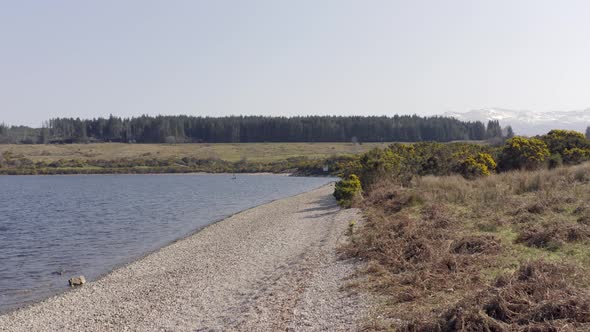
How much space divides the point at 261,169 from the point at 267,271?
10697 centimetres

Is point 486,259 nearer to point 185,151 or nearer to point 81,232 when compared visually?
point 81,232

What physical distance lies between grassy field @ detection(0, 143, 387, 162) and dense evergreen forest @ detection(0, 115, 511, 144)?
17.4m

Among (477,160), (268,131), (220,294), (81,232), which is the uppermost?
(268,131)

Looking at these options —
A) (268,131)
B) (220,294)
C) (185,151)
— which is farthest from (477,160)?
(268,131)

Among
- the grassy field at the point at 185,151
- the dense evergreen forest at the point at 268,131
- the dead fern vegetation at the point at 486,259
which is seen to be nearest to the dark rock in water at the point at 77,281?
the dead fern vegetation at the point at 486,259

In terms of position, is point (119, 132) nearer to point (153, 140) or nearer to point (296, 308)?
point (153, 140)

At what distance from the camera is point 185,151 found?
152000mm

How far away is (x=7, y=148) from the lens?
15038 cm

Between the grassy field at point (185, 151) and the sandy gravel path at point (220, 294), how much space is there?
113618 mm

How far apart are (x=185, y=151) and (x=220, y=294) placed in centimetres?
14095

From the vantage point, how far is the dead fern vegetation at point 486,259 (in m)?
8.47

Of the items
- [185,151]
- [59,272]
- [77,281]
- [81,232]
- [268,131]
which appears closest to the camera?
[77,281]

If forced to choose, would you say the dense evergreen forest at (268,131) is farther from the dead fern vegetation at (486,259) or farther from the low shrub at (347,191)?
the dead fern vegetation at (486,259)

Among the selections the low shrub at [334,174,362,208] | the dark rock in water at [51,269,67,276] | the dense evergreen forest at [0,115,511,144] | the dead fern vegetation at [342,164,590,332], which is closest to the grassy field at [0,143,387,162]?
the dense evergreen forest at [0,115,511,144]
